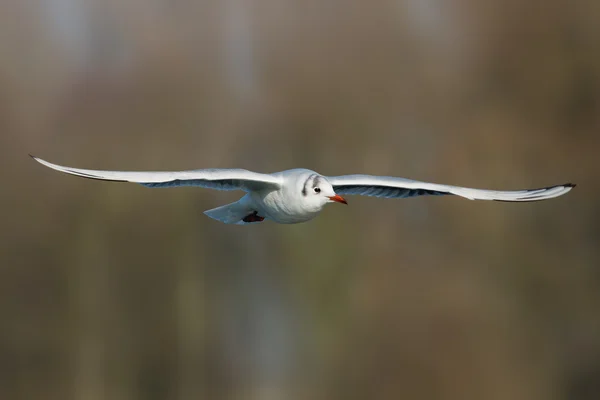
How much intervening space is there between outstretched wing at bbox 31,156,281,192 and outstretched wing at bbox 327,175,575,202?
0.60 m

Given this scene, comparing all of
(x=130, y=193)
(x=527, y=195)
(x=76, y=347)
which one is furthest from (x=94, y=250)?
(x=527, y=195)

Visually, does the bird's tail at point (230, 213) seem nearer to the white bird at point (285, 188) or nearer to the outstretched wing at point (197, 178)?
the white bird at point (285, 188)

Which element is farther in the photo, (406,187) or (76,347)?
(76,347)

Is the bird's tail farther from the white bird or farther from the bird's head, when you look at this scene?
the bird's head

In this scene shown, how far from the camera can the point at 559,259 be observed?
46.5 ft

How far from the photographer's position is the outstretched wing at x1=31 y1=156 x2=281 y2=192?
539cm

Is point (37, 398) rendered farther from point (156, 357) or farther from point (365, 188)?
point (365, 188)

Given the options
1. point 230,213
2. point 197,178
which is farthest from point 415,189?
point 197,178

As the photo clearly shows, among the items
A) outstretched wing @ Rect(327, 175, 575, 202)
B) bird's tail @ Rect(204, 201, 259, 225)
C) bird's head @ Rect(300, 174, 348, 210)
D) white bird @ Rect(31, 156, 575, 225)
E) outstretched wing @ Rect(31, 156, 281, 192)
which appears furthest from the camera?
bird's tail @ Rect(204, 201, 259, 225)

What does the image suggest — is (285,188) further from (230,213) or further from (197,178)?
(230,213)

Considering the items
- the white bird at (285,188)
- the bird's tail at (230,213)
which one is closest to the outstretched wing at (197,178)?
the white bird at (285,188)

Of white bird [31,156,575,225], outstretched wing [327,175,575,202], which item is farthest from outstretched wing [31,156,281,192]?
outstretched wing [327,175,575,202]

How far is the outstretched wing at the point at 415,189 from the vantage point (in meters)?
6.46

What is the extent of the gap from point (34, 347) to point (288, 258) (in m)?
4.30
